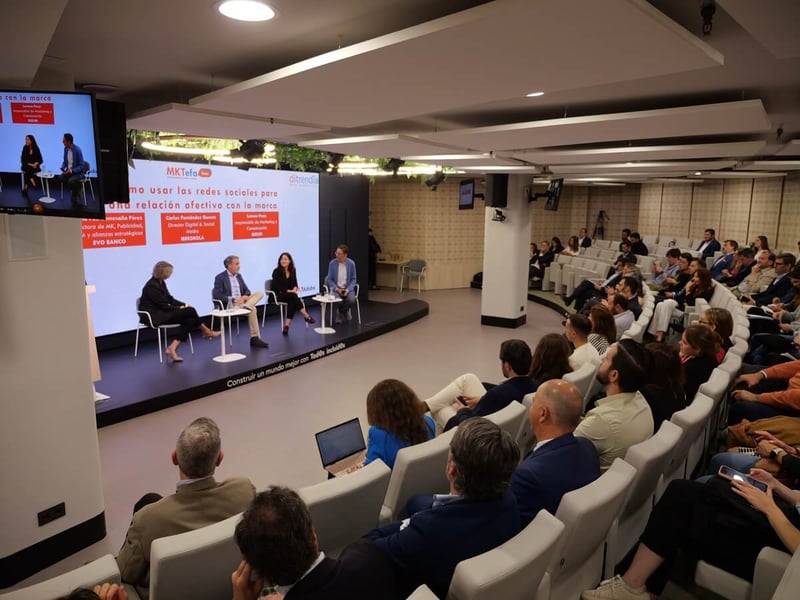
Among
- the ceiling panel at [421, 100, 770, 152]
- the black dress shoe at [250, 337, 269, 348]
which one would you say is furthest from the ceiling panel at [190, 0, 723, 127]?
the black dress shoe at [250, 337, 269, 348]

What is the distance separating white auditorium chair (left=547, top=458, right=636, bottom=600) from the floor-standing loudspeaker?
26.3ft

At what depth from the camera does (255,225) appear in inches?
383

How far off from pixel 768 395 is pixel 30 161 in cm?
504

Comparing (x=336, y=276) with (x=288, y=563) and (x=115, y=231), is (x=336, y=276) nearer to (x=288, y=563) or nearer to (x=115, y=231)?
(x=115, y=231)

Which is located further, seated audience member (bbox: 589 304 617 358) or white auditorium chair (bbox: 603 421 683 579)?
seated audience member (bbox: 589 304 617 358)

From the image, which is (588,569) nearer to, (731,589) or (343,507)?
(731,589)

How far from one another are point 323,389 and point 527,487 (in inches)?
178

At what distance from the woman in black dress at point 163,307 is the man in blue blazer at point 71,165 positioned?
4.52 meters

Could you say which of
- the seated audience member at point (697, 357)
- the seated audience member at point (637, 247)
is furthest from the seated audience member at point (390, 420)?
the seated audience member at point (637, 247)

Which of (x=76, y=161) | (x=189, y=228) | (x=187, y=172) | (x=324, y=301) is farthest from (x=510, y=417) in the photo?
(x=187, y=172)

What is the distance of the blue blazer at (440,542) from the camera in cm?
194

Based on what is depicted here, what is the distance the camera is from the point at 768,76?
12.7 feet

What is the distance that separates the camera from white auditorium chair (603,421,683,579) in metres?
2.68

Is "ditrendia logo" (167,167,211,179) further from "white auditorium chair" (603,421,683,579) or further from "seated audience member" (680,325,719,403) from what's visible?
"white auditorium chair" (603,421,683,579)
